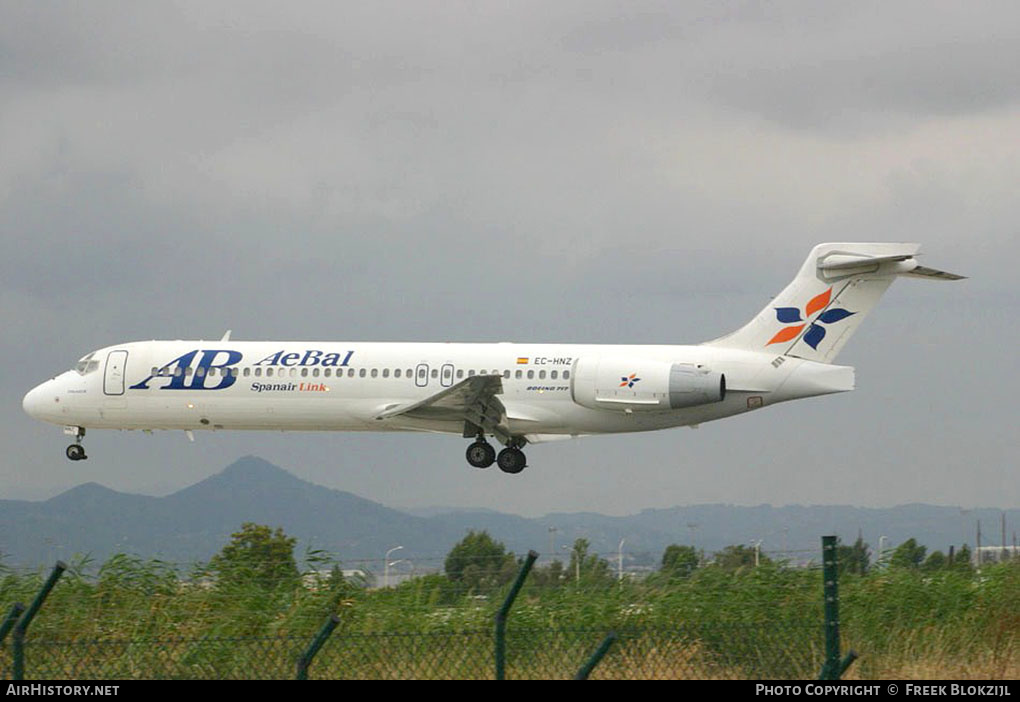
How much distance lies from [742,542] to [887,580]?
6.19ft

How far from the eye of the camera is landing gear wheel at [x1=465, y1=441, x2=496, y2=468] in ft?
136

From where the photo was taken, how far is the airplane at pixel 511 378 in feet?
127

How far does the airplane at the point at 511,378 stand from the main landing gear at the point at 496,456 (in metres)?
0.04

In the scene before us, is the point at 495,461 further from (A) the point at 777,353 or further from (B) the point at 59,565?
(B) the point at 59,565

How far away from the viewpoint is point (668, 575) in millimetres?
18891

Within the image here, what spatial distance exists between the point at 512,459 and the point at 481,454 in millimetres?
856

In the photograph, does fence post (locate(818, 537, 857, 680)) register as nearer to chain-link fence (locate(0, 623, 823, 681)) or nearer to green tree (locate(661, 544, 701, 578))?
chain-link fence (locate(0, 623, 823, 681))

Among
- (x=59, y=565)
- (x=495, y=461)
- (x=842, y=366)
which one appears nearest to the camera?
(x=59, y=565)

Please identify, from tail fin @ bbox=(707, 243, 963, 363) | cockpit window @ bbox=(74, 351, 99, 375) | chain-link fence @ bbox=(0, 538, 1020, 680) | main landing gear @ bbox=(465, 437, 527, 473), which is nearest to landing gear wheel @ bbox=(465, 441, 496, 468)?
main landing gear @ bbox=(465, 437, 527, 473)

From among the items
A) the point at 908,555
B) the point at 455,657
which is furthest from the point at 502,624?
the point at 908,555

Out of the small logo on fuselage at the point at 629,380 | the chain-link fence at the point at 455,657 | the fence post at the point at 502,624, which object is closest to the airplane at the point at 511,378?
the small logo on fuselage at the point at 629,380

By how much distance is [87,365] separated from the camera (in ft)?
140

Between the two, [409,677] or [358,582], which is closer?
[409,677]

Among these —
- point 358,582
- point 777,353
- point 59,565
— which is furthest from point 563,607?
point 777,353
